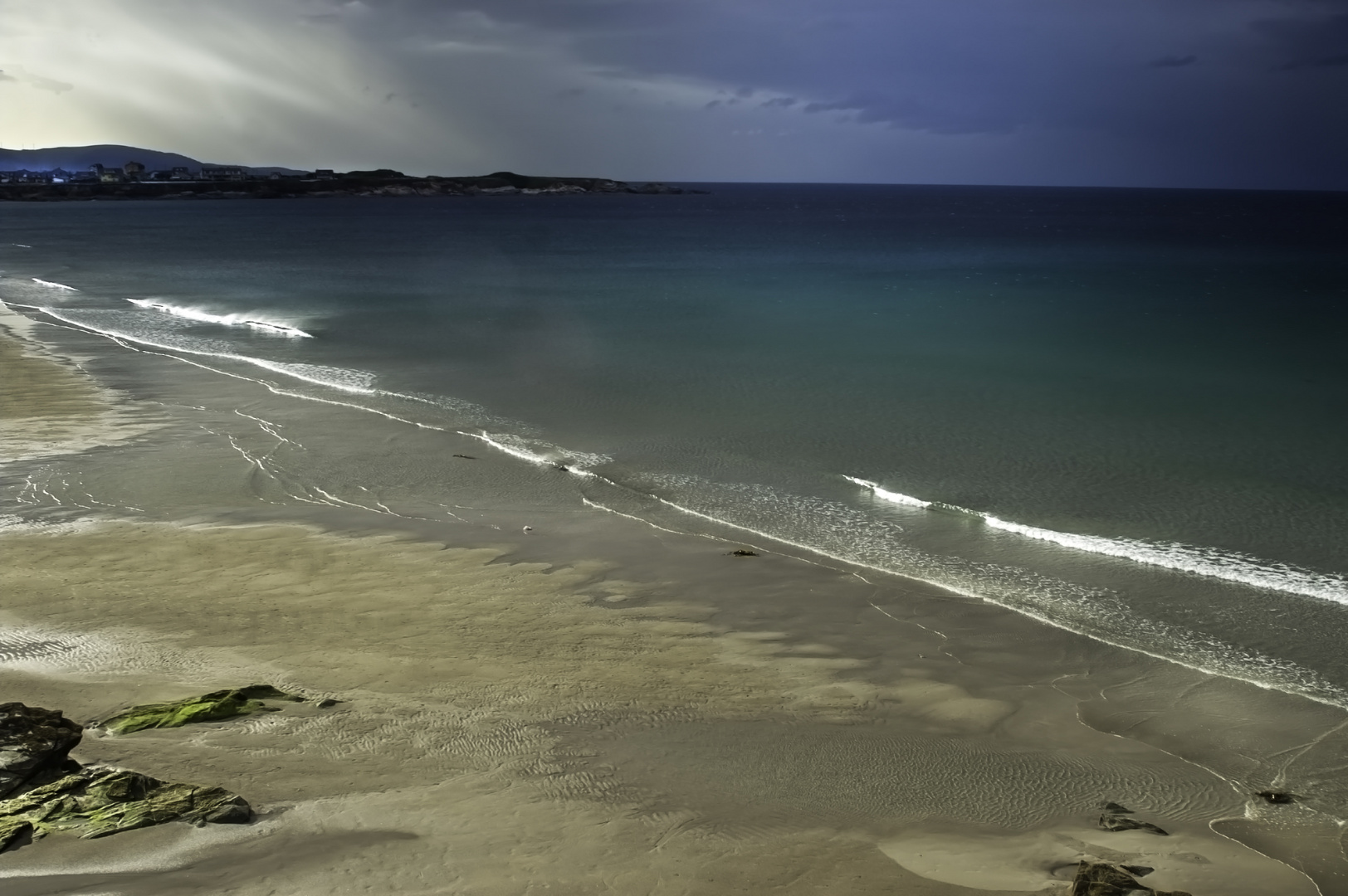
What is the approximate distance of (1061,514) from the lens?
13.8m

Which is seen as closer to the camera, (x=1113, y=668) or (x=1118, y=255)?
(x=1113, y=668)

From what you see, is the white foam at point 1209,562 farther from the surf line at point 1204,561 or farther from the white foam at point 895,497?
A: the white foam at point 895,497

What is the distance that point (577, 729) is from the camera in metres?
7.77

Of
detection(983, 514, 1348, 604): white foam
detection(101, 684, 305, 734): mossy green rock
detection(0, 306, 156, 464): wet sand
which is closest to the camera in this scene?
detection(101, 684, 305, 734): mossy green rock

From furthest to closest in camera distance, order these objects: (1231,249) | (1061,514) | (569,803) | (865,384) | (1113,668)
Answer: (1231,249), (865,384), (1061,514), (1113,668), (569,803)

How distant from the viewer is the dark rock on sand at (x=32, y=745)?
6.32 metres

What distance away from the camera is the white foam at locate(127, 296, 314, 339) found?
31128 millimetres

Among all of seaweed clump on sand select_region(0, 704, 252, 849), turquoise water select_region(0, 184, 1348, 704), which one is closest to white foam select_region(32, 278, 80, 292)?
turquoise water select_region(0, 184, 1348, 704)

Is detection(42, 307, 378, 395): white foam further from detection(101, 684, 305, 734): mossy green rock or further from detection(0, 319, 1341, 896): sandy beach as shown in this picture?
detection(101, 684, 305, 734): mossy green rock

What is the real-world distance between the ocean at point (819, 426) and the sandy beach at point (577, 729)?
1400mm

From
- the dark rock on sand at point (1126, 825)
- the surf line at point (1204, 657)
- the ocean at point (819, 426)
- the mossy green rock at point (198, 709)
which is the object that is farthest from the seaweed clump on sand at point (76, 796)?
the surf line at point (1204, 657)

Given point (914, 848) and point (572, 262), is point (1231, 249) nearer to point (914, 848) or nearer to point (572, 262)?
point (572, 262)

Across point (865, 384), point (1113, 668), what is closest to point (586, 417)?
point (865, 384)

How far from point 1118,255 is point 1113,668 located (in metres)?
62.8
